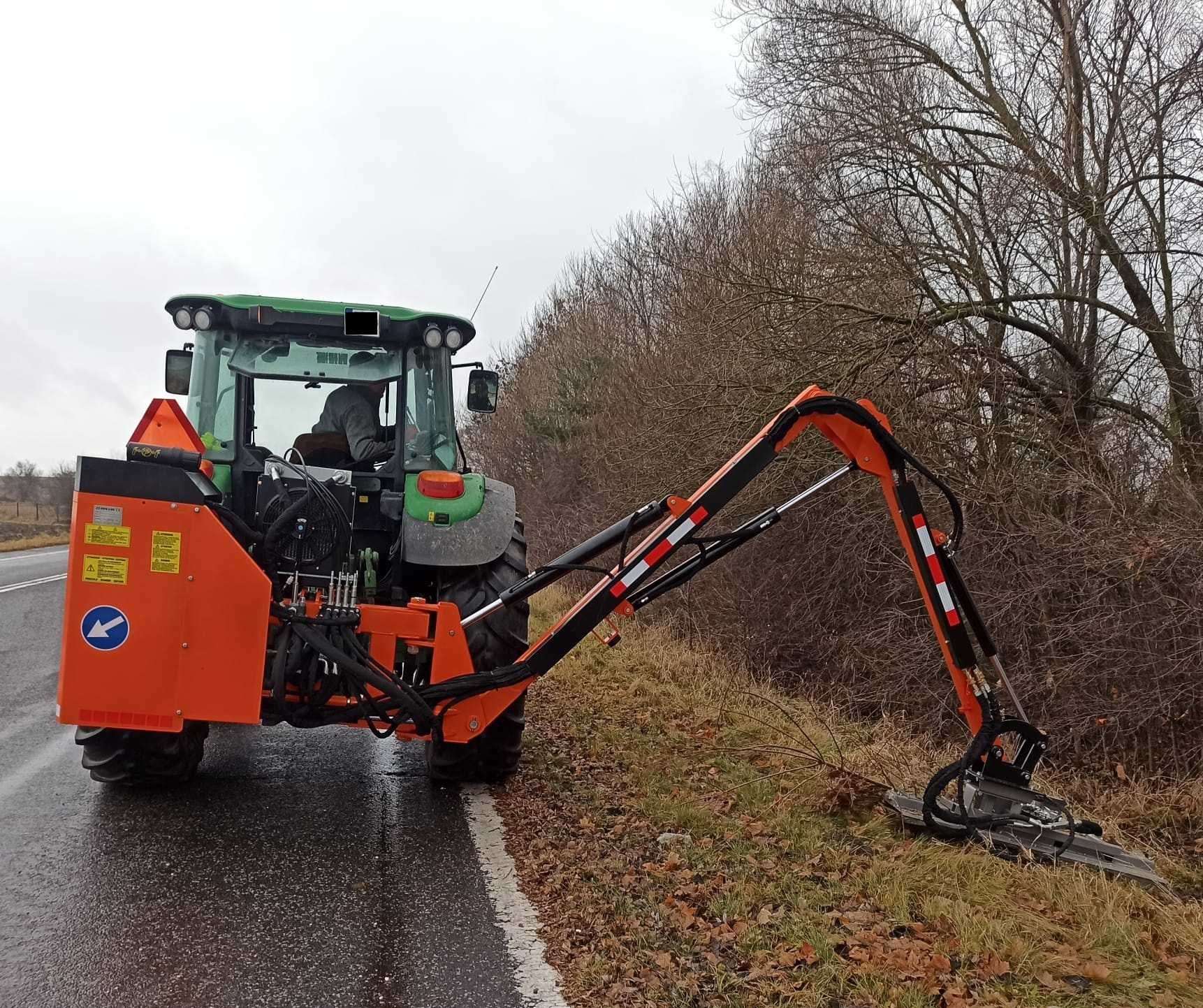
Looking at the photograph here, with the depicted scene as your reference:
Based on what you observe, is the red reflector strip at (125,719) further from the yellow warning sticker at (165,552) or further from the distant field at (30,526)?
the distant field at (30,526)

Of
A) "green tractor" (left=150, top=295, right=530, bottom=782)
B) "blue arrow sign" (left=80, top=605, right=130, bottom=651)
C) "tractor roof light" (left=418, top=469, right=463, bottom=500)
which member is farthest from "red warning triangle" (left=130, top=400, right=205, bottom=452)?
"tractor roof light" (left=418, top=469, right=463, bottom=500)

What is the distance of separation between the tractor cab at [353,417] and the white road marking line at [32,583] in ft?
Answer: 34.1

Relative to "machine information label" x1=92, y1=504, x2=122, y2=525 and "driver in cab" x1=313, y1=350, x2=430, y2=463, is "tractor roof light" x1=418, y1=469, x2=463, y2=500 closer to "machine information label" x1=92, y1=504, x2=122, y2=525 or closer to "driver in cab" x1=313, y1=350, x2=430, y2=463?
"driver in cab" x1=313, y1=350, x2=430, y2=463

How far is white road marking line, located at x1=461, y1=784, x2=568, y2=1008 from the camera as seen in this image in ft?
10.7

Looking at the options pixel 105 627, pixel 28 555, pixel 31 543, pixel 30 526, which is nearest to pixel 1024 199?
pixel 105 627

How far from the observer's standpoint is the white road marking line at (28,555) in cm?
2123

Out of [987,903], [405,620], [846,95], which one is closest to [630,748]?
[405,620]

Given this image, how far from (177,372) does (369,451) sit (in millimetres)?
1307

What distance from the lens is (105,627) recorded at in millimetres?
4180

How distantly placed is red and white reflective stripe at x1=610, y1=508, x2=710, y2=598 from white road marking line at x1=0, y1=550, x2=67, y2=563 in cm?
2000

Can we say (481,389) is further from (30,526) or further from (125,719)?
(30,526)

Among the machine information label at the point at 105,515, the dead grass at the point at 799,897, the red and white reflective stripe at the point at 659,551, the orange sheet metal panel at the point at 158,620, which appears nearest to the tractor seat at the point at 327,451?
the orange sheet metal panel at the point at 158,620

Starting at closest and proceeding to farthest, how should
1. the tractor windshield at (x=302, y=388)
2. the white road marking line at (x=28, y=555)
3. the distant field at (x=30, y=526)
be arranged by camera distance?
the tractor windshield at (x=302, y=388) < the white road marking line at (x=28, y=555) < the distant field at (x=30, y=526)

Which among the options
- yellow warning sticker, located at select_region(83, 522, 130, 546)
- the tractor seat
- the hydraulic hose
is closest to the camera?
yellow warning sticker, located at select_region(83, 522, 130, 546)
